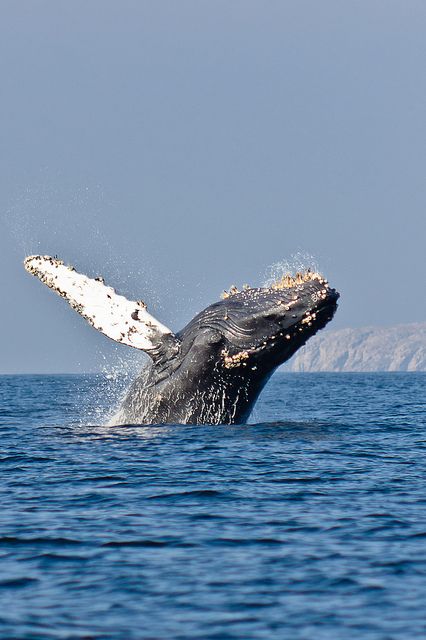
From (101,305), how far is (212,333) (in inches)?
60.3

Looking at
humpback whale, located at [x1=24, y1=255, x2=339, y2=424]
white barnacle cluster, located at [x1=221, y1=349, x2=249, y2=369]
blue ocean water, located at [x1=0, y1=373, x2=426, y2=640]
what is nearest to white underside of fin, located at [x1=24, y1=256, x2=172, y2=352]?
humpback whale, located at [x1=24, y1=255, x2=339, y2=424]

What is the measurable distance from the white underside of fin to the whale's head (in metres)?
0.62

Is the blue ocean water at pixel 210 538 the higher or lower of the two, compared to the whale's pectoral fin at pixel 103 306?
lower

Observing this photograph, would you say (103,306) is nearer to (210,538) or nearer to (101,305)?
(101,305)

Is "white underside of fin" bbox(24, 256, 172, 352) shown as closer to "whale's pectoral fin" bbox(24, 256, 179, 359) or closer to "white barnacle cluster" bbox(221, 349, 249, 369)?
"whale's pectoral fin" bbox(24, 256, 179, 359)

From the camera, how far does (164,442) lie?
50.1 ft

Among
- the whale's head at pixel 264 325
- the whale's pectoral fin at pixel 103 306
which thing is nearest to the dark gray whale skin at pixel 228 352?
the whale's head at pixel 264 325

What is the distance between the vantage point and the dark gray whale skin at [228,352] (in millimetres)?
15062

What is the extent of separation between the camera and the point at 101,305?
15352mm

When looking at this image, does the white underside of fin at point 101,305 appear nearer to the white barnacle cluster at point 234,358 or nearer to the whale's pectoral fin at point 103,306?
the whale's pectoral fin at point 103,306

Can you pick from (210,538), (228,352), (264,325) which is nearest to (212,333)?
(228,352)

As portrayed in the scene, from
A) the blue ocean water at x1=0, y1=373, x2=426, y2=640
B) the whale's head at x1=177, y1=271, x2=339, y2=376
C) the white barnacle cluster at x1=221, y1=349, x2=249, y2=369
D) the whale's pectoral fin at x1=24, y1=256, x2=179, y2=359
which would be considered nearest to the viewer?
the blue ocean water at x1=0, y1=373, x2=426, y2=640

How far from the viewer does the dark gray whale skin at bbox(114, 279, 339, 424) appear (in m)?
15.1

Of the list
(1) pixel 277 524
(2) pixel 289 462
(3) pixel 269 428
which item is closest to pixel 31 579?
(1) pixel 277 524
